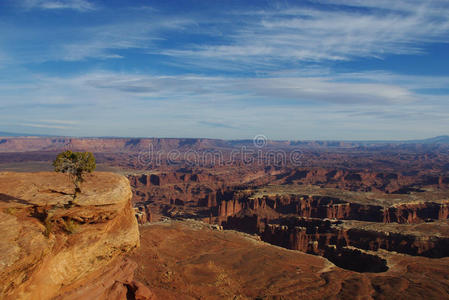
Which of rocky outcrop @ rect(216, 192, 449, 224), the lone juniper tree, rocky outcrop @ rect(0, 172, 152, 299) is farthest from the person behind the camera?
rocky outcrop @ rect(216, 192, 449, 224)

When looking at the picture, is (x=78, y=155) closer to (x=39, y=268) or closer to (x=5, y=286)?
(x=39, y=268)

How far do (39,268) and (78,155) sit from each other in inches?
263

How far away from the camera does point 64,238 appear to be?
13234 millimetres

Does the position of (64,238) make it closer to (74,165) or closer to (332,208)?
(74,165)

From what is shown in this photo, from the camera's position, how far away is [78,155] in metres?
16.2

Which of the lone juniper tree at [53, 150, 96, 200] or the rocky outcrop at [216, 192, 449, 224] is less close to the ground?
the lone juniper tree at [53, 150, 96, 200]

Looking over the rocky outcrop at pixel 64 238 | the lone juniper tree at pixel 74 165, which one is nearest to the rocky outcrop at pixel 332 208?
the rocky outcrop at pixel 64 238

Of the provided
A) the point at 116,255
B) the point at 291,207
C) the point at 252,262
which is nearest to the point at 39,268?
the point at 116,255

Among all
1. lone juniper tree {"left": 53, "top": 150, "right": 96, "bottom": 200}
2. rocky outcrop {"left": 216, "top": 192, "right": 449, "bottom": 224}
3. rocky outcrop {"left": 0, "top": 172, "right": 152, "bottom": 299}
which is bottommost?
rocky outcrop {"left": 216, "top": 192, "right": 449, "bottom": 224}

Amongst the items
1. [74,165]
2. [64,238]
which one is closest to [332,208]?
[74,165]

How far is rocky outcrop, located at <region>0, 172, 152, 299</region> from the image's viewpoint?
1027 centimetres

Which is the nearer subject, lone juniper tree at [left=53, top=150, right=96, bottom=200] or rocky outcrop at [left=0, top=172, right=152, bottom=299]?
rocky outcrop at [left=0, top=172, right=152, bottom=299]

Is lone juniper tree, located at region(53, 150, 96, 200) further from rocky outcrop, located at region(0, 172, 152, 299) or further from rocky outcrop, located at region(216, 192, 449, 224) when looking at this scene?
rocky outcrop, located at region(216, 192, 449, 224)

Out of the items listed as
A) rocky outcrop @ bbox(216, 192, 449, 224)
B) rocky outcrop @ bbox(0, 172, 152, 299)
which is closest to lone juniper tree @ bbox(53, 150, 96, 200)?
rocky outcrop @ bbox(0, 172, 152, 299)
